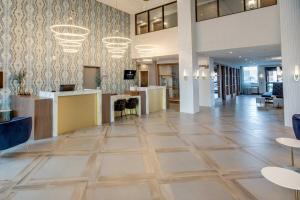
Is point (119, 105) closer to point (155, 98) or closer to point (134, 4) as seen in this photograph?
point (155, 98)

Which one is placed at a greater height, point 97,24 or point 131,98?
point 97,24

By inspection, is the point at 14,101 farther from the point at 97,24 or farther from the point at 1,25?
the point at 97,24

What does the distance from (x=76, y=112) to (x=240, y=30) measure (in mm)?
7312

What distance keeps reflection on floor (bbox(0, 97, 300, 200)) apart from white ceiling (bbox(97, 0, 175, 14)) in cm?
795

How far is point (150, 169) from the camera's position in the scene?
3.56 metres

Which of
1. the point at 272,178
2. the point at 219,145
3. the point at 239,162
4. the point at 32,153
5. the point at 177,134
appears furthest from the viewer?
the point at 177,134

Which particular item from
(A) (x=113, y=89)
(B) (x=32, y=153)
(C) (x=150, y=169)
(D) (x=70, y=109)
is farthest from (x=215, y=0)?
(B) (x=32, y=153)

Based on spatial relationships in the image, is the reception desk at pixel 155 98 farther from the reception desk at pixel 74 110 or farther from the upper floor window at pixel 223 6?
the upper floor window at pixel 223 6

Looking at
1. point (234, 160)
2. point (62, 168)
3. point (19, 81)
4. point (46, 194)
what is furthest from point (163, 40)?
point (46, 194)

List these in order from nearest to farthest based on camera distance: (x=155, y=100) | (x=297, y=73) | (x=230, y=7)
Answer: (x=297, y=73), (x=230, y=7), (x=155, y=100)

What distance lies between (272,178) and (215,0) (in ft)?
30.4

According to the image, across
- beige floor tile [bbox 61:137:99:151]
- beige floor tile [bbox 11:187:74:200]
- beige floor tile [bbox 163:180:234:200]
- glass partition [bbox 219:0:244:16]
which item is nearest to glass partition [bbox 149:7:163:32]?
glass partition [bbox 219:0:244:16]

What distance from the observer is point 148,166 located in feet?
12.1

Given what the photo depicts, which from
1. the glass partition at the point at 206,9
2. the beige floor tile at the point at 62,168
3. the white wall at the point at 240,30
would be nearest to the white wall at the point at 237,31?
the white wall at the point at 240,30
